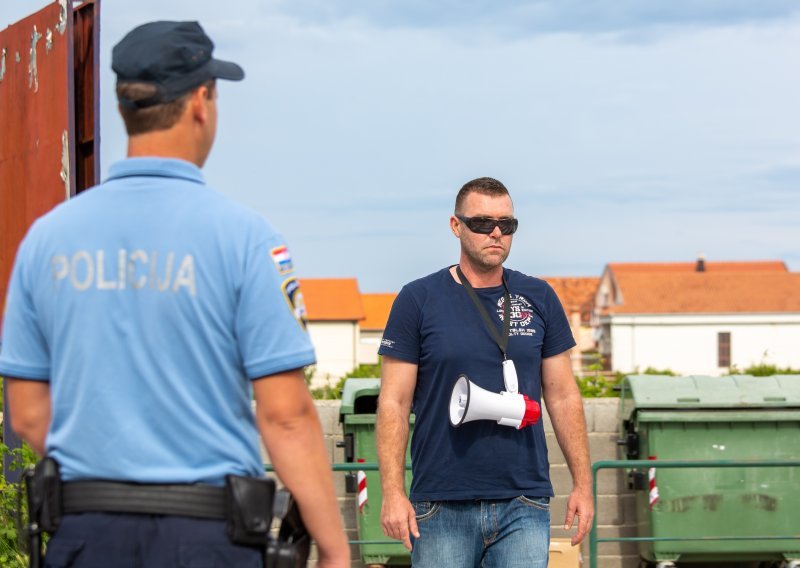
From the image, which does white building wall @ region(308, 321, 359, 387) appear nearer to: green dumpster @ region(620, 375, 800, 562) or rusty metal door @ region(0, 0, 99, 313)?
green dumpster @ region(620, 375, 800, 562)

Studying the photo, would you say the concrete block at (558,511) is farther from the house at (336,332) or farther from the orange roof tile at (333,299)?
the house at (336,332)

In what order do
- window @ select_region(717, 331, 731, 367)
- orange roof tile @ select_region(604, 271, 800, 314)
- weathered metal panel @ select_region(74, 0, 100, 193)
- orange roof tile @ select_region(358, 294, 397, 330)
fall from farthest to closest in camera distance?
orange roof tile @ select_region(358, 294, 397, 330), orange roof tile @ select_region(604, 271, 800, 314), window @ select_region(717, 331, 731, 367), weathered metal panel @ select_region(74, 0, 100, 193)

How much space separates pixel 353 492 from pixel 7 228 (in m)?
3.23

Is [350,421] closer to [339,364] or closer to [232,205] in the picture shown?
[232,205]

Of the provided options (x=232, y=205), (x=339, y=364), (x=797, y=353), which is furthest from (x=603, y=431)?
(x=339, y=364)

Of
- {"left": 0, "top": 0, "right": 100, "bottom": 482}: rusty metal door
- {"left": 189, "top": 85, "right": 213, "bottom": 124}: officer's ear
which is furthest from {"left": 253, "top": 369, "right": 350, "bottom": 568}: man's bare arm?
{"left": 0, "top": 0, "right": 100, "bottom": 482}: rusty metal door

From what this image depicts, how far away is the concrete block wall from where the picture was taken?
29.7 ft

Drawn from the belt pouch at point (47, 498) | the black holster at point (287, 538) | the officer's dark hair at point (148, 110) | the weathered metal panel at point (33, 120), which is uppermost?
the weathered metal panel at point (33, 120)

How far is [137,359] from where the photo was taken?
241cm

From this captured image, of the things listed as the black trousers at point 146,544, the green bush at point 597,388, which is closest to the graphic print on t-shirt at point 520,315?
the black trousers at point 146,544

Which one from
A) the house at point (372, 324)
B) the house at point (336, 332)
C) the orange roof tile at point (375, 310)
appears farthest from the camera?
the orange roof tile at point (375, 310)

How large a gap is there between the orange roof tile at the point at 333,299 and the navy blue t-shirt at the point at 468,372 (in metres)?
78.9

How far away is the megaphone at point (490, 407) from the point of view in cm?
Result: 430

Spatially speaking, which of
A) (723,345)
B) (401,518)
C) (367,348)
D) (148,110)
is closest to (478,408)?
(401,518)
